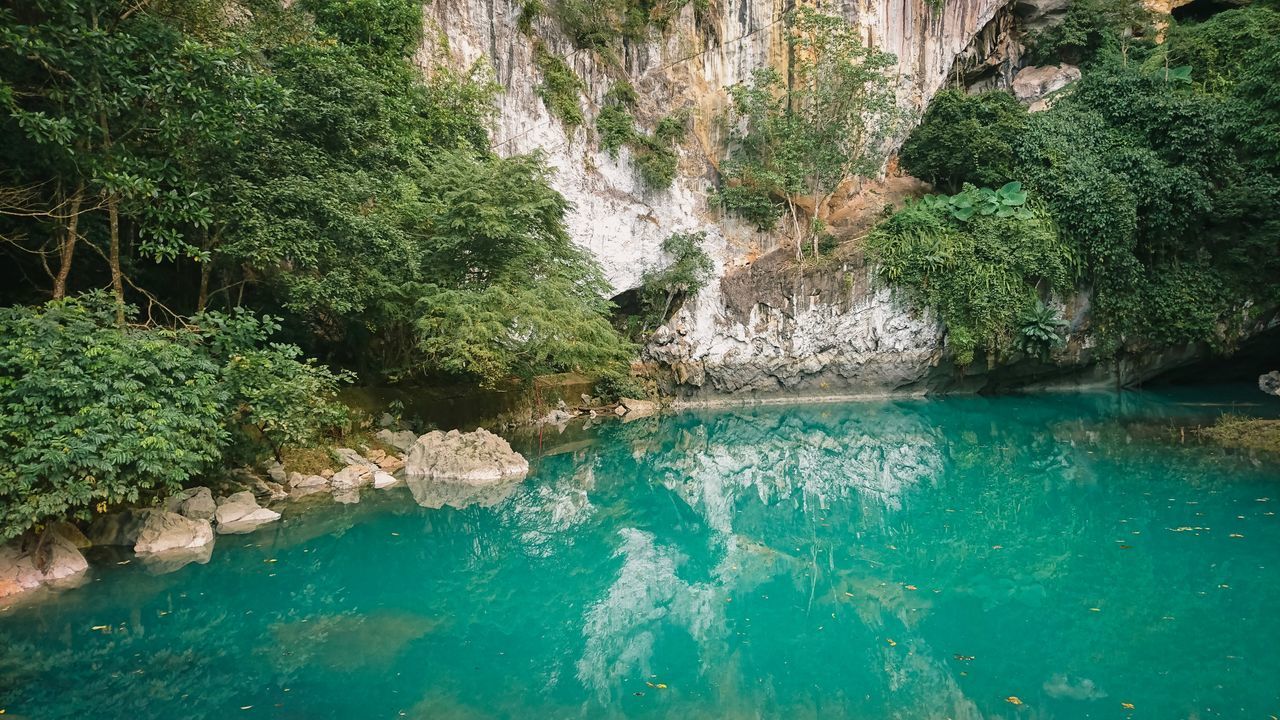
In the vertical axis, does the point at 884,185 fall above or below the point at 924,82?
below

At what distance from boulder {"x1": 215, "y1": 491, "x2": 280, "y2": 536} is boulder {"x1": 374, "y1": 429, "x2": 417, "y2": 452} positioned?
3.22 metres

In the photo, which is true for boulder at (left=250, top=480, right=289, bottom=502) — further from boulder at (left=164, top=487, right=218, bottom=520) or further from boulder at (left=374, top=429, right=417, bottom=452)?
boulder at (left=374, top=429, right=417, bottom=452)

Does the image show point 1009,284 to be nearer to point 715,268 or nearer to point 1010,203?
point 1010,203

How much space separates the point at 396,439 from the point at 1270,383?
19742 millimetres


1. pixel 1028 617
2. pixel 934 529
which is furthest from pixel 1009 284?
pixel 1028 617

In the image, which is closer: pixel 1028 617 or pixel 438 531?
pixel 1028 617

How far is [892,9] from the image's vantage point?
21.2 metres

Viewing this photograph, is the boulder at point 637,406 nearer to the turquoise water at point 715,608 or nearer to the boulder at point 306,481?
the turquoise water at point 715,608

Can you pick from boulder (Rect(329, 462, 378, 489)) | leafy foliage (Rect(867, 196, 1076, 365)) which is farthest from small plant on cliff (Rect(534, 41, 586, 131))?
boulder (Rect(329, 462, 378, 489))

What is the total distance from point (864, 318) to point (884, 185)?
5.84 m

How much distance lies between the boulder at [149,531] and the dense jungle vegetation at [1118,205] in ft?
55.1

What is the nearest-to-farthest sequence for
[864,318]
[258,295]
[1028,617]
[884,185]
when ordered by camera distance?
1. [1028,617]
2. [258,295]
3. [864,318]
4. [884,185]

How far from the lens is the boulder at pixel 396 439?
11.7 m

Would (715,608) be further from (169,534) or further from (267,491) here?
(267,491)
